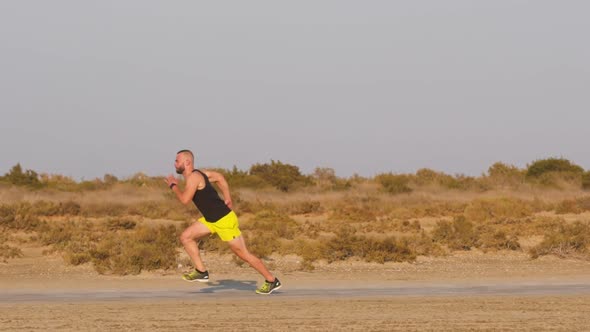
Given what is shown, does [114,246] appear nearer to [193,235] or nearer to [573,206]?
[193,235]

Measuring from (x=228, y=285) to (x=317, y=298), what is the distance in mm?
2768

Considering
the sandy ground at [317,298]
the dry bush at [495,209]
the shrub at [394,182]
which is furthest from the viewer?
the shrub at [394,182]

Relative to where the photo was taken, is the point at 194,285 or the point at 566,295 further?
the point at 194,285

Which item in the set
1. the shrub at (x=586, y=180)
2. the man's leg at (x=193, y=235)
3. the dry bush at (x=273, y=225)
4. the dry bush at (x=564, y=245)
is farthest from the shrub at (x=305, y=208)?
the man's leg at (x=193, y=235)

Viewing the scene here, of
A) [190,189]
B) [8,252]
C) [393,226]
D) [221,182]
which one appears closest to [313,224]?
[393,226]

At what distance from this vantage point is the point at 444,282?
18469 millimetres

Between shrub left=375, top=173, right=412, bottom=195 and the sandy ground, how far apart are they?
25161 mm

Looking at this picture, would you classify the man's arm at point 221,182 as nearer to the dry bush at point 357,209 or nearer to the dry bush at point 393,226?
the dry bush at point 393,226

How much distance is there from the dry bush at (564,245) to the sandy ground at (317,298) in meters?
0.34

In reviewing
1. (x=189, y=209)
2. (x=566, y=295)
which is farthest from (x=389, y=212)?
(x=566, y=295)

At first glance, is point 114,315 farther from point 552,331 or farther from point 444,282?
point 444,282

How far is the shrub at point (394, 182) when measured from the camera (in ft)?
159

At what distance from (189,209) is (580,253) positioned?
16320 millimetres

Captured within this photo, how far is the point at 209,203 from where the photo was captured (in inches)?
596
